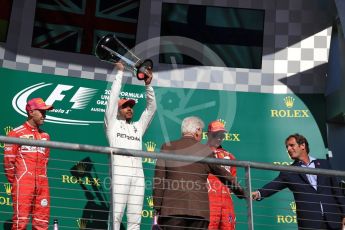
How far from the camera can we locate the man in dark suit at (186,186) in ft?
16.8

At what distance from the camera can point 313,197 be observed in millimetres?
5695

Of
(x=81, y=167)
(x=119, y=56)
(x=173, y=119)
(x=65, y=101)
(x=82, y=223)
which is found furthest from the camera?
(x=173, y=119)

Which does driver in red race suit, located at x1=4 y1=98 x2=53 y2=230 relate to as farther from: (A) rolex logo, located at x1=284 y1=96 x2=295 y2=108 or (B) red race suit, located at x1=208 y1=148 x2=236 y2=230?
(A) rolex logo, located at x1=284 y1=96 x2=295 y2=108

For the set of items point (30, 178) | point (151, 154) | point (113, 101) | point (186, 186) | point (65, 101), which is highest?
point (65, 101)

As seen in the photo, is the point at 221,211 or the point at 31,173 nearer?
the point at 31,173

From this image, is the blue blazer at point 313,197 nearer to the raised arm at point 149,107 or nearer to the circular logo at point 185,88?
the raised arm at point 149,107

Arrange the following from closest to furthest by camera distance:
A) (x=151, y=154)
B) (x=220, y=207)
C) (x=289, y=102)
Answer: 1. (x=151, y=154)
2. (x=220, y=207)
3. (x=289, y=102)

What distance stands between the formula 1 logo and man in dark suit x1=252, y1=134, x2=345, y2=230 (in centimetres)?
309

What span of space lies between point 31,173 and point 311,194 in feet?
8.20

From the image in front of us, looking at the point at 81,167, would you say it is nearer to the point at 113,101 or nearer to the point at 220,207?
the point at 113,101

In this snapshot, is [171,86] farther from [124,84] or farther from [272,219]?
[272,219]

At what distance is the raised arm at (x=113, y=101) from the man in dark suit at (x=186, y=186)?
122 cm

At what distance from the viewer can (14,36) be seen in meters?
8.38

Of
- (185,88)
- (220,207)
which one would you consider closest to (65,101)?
(185,88)
